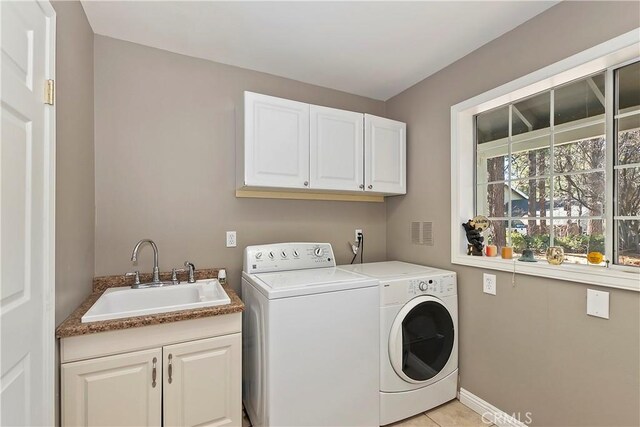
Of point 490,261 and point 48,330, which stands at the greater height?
point 490,261

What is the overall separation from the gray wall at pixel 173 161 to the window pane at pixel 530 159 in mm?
1650

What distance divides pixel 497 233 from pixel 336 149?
134 centimetres

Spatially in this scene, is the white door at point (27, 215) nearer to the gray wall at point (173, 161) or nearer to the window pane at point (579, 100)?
the gray wall at point (173, 161)

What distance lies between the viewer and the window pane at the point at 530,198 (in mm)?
1846

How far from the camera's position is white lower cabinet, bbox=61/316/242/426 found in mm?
1331

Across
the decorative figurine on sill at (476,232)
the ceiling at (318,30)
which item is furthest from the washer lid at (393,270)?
the ceiling at (318,30)

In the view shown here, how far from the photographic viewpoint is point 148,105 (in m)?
2.03

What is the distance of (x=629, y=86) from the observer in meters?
1.47

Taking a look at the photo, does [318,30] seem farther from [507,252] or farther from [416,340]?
[416,340]

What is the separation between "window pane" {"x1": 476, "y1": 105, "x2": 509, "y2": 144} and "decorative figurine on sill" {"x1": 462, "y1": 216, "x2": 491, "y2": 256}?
24.3 inches

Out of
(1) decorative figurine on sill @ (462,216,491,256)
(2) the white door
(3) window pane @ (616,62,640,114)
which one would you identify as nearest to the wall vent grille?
(1) decorative figurine on sill @ (462,216,491,256)

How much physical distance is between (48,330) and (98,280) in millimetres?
778

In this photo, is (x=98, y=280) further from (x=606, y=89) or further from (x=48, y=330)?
(x=606, y=89)

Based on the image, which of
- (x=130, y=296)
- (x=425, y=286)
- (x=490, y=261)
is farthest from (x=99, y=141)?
(x=490, y=261)
